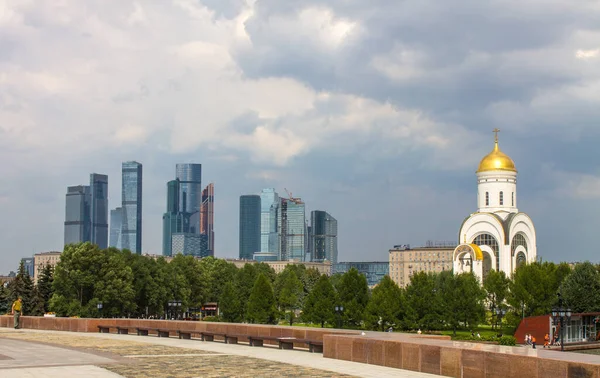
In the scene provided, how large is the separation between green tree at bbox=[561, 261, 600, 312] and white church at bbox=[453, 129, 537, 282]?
60.3 ft

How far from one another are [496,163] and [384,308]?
33.8 metres

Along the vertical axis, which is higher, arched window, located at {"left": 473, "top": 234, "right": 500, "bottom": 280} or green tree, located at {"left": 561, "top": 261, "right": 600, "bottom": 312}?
arched window, located at {"left": 473, "top": 234, "right": 500, "bottom": 280}

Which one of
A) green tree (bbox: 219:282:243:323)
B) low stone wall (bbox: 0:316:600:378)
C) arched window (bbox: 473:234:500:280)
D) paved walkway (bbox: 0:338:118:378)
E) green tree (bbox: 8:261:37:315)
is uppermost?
arched window (bbox: 473:234:500:280)

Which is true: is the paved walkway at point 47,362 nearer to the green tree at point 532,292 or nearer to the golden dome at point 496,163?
the green tree at point 532,292

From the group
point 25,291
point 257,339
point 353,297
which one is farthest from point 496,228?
point 257,339

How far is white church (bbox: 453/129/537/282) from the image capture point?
80938 mm

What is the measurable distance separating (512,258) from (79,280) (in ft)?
149

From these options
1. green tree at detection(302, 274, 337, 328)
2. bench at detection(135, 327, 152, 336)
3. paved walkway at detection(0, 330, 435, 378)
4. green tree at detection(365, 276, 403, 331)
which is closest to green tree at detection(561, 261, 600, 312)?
green tree at detection(365, 276, 403, 331)

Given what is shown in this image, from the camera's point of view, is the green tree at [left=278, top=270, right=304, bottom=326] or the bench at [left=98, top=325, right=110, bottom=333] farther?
the green tree at [left=278, top=270, right=304, bottom=326]

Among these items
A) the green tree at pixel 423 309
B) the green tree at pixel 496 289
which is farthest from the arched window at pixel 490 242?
the green tree at pixel 423 309

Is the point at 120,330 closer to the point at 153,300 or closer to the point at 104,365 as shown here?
the point at 104,365

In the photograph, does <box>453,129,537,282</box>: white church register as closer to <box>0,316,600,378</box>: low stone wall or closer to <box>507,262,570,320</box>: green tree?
<box>507,262,570,320</box>: green tree

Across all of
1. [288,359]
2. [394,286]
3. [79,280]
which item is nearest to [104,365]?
[288,359]

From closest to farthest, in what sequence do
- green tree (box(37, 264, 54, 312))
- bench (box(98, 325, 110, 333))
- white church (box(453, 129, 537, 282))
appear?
1. bench (box(98, 325, 110, 333))
2. green tree (box(37, 264, 54, 312))
3. white church (box(453, 129, 537, 282))
